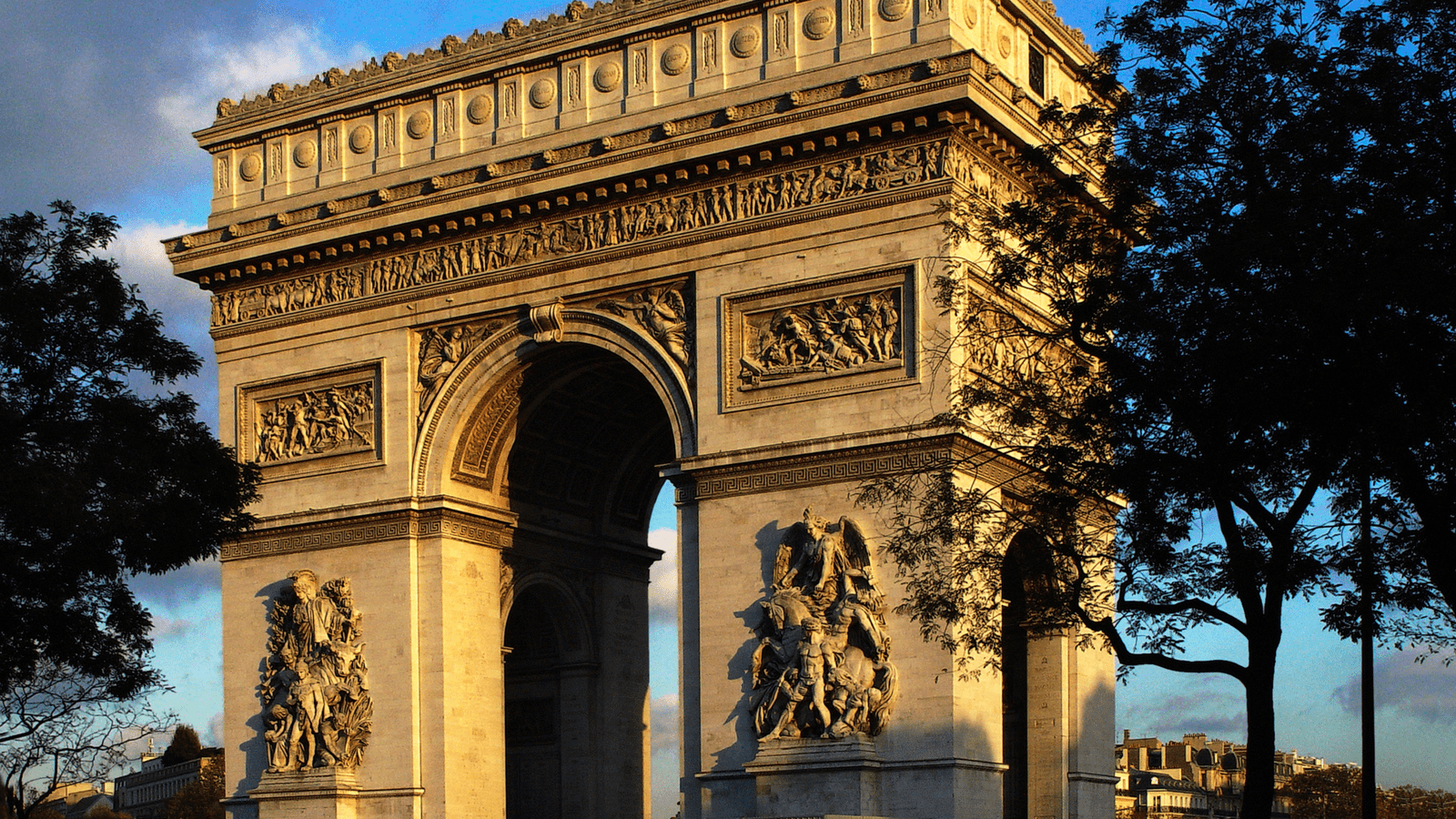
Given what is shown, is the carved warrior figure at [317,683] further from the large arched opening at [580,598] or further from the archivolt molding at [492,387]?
the large arched opening at [580,598]

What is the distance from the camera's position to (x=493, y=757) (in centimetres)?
3328

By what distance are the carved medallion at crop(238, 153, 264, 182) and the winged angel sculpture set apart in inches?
531

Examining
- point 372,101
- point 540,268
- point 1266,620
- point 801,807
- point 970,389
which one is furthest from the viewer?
point 372,101

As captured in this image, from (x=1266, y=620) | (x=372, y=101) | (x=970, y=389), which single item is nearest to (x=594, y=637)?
(x=372, y=101)

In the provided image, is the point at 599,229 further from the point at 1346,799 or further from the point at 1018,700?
the point at 1346,799

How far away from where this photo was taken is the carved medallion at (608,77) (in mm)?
32531

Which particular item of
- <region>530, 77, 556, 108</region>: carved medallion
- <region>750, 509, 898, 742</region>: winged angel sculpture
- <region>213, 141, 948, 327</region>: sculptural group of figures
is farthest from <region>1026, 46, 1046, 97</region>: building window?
<region>750, 509, 898, 742</region>: winged angel sculpture

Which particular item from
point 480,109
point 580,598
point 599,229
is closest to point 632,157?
point 599,229

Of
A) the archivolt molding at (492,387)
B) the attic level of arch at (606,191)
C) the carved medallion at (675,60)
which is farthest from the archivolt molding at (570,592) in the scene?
the carved medallion at (675,60)

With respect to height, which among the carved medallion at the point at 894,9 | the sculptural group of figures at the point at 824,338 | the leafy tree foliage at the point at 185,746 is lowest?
the leafy tree foliage at the point at 185,746

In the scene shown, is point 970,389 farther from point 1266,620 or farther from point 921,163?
point 921,163

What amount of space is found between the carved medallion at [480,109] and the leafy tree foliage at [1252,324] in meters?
13.6

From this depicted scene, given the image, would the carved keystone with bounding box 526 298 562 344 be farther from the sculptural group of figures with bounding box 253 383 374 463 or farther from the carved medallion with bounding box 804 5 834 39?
the carved medallion with bounding box 804 5 834 39

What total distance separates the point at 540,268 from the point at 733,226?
375 centimetres
